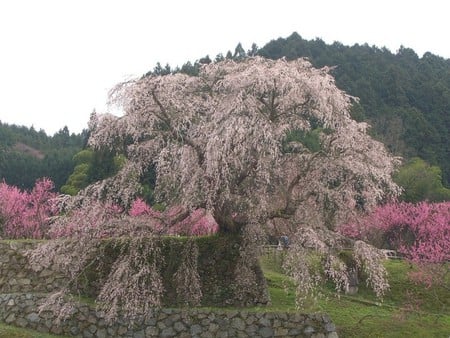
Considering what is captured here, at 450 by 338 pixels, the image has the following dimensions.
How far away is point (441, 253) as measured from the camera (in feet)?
50.6

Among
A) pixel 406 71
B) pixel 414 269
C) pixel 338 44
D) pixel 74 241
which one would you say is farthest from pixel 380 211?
pixel 338 44

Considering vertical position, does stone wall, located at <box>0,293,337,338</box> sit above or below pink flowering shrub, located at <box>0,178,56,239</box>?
below

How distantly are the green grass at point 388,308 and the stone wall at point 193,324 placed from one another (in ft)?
1.79

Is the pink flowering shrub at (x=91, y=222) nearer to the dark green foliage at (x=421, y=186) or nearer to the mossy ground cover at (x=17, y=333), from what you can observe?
the mossy ground cover at (x=17, y=333)

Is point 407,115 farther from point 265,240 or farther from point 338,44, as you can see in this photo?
point 265,240

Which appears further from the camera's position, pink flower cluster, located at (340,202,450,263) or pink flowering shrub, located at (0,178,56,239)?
pink flower cluster, located at (340,202,450,263)

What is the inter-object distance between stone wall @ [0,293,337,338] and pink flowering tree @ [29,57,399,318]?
0.94 meters

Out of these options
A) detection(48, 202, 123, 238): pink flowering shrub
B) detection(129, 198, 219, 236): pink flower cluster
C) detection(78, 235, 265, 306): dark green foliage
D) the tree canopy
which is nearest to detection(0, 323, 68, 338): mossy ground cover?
detection(78, 235, 265, 306): dark green foliage

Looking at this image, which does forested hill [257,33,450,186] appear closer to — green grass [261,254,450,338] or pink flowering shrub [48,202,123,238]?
green grass [261,254,450,338]

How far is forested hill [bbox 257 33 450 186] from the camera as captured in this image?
152ft

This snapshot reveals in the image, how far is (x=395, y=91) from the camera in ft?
178

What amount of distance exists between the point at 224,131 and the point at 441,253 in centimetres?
902

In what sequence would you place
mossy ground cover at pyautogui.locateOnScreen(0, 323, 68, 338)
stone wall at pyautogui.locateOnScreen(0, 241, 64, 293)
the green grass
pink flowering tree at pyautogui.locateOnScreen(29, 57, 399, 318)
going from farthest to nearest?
stone wall at pyautogui.locateOnScreen(0, 241, 64, 293) < the green grass < pink flowering tree at pyautogui.locateOnScreen(29, 57, 399, 318) < mossy ground cover at pyautogui.locateOnScreen(0, 323, 68, 338)

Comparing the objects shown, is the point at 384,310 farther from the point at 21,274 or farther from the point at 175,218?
the point at 21,274
